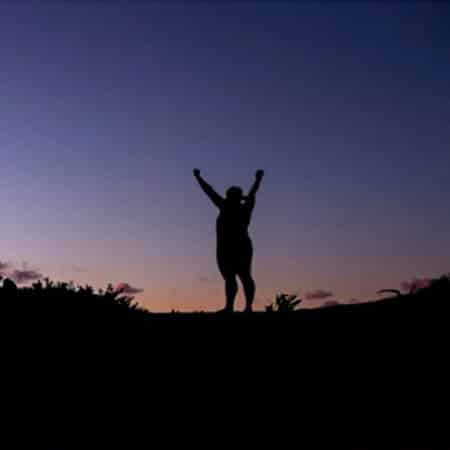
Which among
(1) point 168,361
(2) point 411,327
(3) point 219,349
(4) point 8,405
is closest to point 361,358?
(2) point 411,327

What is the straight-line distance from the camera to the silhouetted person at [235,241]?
416 inches

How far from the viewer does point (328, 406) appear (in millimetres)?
8367

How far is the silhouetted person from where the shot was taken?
10570 mm

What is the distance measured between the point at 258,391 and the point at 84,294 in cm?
342

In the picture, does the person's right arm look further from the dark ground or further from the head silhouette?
the dark ground

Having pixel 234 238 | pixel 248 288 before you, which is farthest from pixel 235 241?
pixel 248 288

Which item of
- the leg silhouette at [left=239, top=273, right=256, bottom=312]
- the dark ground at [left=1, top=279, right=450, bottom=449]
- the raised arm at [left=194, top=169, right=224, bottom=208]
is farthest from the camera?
the raised arm at [left=194, top=169, right=224, bottom=208]

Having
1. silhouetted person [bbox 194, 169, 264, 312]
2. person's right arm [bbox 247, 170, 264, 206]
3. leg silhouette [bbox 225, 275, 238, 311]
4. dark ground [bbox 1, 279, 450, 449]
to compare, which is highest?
person's right arm [bbox 247, 170, 264, 206]

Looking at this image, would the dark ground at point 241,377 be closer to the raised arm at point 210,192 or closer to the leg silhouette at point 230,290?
the leg silhouette at point 230,290

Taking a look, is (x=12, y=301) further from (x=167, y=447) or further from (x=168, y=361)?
(x=167, y=447)

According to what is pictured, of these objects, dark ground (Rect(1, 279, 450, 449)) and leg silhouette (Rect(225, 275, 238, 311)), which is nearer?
dark ground (Rect(1, 279, 450, 449))

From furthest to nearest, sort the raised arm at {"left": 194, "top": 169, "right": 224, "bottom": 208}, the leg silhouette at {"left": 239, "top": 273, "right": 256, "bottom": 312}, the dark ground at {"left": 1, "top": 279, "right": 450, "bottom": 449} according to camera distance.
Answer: the raised arm at {"left": 194, "top": 169, "right": 224, "bottom": 208} < the leg silhouette at {"left": 239, "top": 273, "right": 256, "bottom": 312} < the dark ground at {"left": 1, "top": 279, "right": 450, "bottom": 449}

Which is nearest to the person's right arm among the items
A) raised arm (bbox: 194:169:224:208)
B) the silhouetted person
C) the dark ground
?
the silhouetted person

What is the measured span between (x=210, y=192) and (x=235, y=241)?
943 mm
